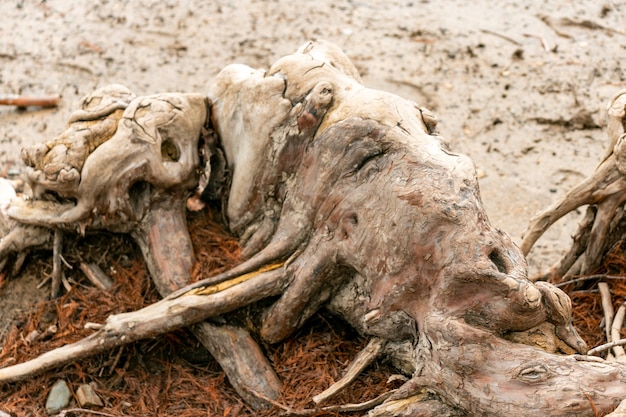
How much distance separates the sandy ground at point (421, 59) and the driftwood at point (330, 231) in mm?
2295

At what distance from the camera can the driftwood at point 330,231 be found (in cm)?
328

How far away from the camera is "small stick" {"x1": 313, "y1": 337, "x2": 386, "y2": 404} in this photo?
3619mm

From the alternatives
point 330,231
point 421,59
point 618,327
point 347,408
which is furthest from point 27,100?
point 618,327

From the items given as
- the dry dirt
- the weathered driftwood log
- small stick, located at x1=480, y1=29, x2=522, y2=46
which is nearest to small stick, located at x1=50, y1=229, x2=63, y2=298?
the dry dirt

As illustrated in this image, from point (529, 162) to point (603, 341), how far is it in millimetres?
2472

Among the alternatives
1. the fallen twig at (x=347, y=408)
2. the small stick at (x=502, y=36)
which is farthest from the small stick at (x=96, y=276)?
the small stick at (x=502, y=36)

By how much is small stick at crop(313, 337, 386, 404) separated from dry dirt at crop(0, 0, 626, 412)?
8.06 ft

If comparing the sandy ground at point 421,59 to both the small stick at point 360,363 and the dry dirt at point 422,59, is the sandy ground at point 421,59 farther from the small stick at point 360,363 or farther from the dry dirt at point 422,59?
the small stick at point 360,363

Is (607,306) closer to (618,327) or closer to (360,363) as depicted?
(618,327)

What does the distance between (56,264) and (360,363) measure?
1.72 metres

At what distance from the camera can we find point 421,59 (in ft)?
23.8

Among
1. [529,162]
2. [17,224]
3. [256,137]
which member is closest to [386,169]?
[256,137]

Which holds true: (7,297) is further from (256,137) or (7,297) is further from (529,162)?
(529,162)

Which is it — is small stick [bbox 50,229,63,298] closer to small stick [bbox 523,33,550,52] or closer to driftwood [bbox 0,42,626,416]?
driftwood [bbox 0,42,626,416]
